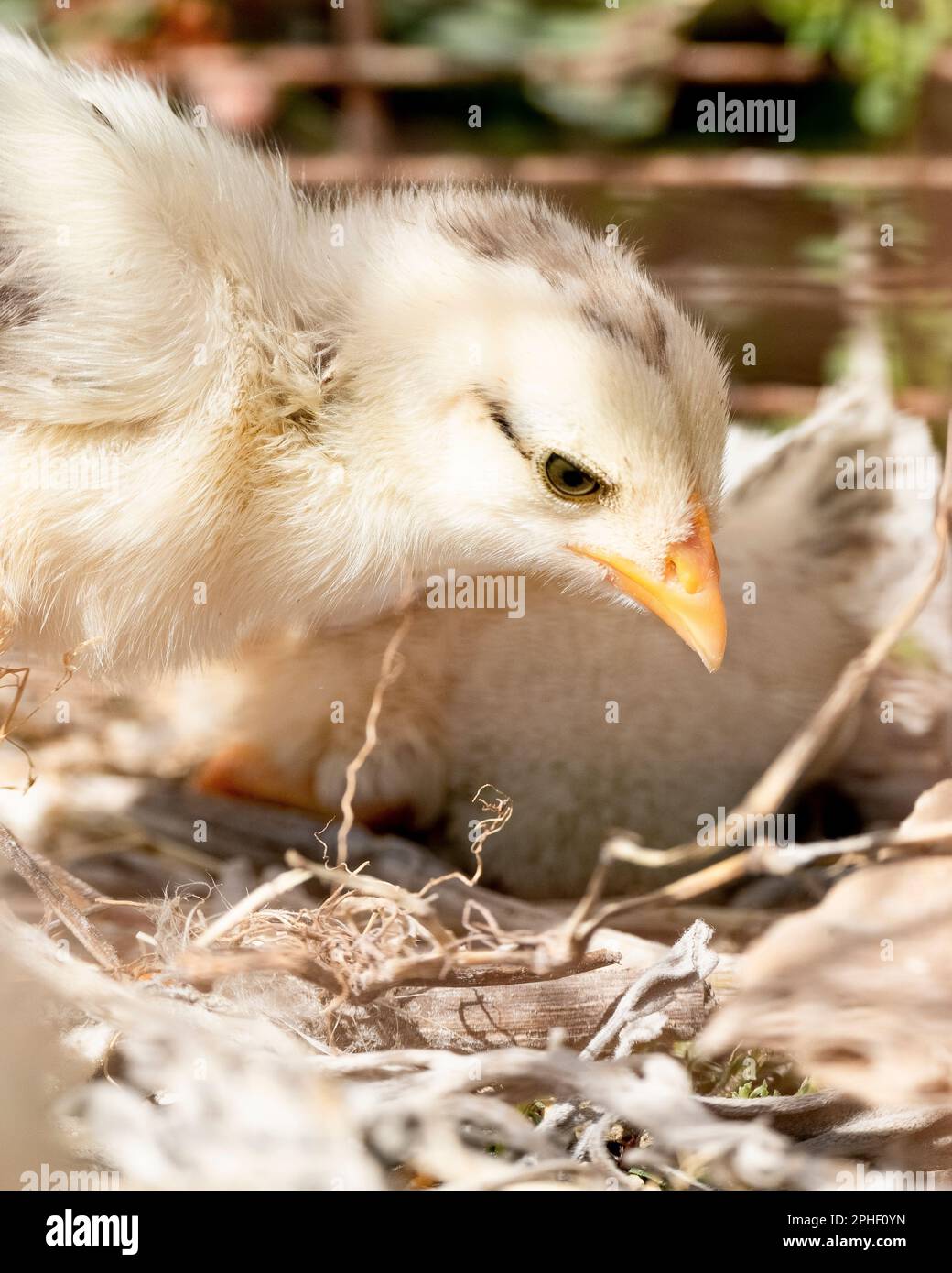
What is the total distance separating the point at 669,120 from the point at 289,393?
3.06ft

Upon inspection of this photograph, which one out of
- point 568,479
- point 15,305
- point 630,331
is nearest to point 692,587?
point 568,479

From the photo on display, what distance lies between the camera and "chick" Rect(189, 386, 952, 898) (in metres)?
1.84

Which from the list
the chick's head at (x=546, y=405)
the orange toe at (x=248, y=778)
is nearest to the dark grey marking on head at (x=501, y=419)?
the chick's head at (x=546, y=405)

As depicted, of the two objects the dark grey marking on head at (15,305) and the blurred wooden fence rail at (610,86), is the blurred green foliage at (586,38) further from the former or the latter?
the dark grey marking on head at (15,305)

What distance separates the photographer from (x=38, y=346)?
1320 mm

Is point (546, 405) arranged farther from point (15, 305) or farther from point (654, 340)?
point (15, 305)

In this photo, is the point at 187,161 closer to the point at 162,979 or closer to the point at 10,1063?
the point at 162,979

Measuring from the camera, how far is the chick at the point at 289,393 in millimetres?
1329

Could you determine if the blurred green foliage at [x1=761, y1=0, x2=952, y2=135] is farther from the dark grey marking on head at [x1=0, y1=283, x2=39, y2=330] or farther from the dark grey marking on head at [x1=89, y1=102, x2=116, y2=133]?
the dark grey marking on head at [x1=0, y1=283, x2=39, y2=330]

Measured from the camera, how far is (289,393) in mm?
1393

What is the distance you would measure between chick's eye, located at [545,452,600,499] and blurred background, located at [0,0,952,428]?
24.1 inches

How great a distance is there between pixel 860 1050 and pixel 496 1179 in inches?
18.0

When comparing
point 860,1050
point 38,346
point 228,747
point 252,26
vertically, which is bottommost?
point 860,1050

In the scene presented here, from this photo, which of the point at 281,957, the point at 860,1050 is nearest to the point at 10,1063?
the point at 281,957
